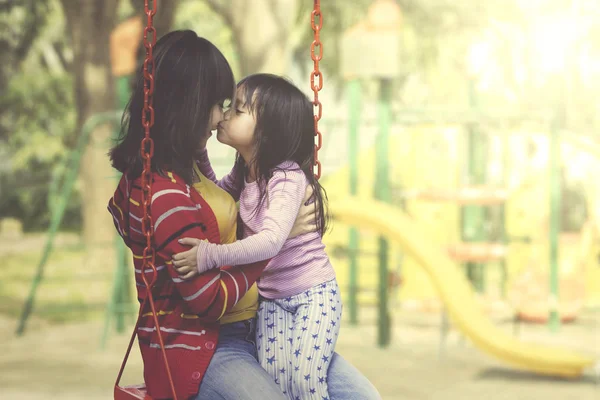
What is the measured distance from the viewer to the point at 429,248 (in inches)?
283

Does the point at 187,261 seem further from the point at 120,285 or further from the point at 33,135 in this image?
the point at 33,135

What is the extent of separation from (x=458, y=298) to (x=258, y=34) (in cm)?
492

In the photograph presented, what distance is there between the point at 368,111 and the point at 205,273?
14.1 metres

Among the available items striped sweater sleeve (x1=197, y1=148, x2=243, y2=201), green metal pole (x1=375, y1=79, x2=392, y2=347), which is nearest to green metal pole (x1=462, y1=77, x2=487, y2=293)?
green metal pole (x1=375, y1=79, x2=392, y2=347)

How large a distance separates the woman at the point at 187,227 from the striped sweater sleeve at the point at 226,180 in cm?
18

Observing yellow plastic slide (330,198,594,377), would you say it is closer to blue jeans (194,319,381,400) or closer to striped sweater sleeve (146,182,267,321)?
blue jeans (194,319,381,400)

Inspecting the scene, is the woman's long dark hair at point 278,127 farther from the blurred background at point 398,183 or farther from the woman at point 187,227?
the blurred background at point 398,183

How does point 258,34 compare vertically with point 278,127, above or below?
above

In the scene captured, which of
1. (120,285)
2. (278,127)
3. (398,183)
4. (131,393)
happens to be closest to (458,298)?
(120,285)

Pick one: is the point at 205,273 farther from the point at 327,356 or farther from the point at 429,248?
the point at 429,248

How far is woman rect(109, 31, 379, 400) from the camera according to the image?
2.20 meters

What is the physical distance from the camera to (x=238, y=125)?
242 cm

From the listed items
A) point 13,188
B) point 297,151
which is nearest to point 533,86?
point 13,188

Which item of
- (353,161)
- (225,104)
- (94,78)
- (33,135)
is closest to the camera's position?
(225,104)
